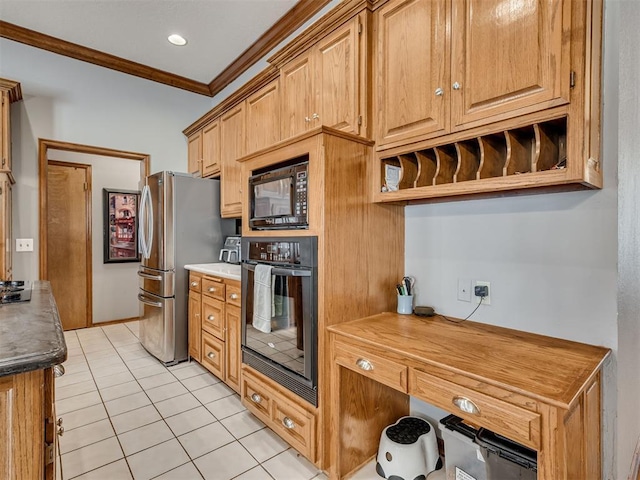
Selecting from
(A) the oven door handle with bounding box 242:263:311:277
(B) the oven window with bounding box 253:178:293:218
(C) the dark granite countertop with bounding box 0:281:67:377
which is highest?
(B) the oven window with bounding box 253:178:293:218

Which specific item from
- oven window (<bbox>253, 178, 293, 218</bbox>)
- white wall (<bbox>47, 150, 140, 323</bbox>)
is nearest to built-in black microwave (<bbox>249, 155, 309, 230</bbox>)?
oven window (<bbox>253, 178, 293, 218</bbox>)

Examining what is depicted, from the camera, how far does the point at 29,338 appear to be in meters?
A: 0.94

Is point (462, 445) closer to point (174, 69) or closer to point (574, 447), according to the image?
point (574, 447)

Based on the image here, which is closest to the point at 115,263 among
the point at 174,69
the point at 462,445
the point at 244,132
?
the point at 174,69

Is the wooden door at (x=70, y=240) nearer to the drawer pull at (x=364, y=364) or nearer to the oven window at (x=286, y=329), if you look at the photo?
the oven window at (x=286, y=329)

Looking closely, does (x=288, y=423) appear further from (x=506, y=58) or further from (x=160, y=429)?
(x=506, y=58)

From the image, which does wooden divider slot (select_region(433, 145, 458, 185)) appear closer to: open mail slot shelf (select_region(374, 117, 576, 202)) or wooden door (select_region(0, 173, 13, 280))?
open mail slot shelf (select_region(374, 117, 576, 202))

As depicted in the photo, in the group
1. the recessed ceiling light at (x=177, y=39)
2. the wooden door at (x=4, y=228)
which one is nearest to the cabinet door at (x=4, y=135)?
the wooden door at (x=4, y=228)

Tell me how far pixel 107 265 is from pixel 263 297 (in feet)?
11.7

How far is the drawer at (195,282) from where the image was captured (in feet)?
9.65

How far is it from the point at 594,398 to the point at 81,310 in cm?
505

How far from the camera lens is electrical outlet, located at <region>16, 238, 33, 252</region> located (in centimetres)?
318

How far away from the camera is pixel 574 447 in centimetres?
106

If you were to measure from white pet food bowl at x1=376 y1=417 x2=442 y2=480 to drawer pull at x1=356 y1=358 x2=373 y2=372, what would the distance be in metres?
0.48
